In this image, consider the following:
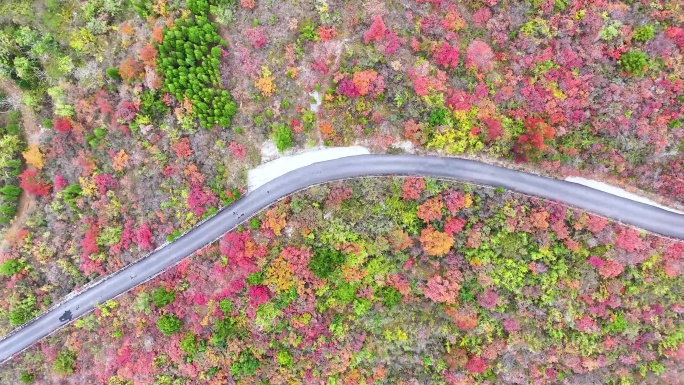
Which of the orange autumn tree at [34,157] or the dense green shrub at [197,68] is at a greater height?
the dense green shrub at [197,68]

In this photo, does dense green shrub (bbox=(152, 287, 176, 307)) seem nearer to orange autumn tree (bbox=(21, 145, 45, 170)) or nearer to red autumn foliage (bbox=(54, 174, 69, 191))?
red autumn foliage (bbox=(54, 174, 69, 191))

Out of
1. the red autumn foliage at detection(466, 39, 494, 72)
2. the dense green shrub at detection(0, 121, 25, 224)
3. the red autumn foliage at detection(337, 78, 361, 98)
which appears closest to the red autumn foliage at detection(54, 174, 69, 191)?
the dense green shrub at detection(0, 121, 25, 224)

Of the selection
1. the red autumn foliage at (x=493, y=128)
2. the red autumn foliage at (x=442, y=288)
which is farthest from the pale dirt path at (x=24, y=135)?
the red autumn foliage at (x=493, y=128)

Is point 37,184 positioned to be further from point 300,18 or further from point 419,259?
point 419,259

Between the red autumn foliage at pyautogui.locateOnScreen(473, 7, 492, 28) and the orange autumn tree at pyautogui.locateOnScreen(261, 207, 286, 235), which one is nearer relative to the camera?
the red autumn foliage at pyautogui.locateOnScreen(473, 7, 492, 28)

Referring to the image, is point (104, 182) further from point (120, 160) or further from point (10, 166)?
point (10, 166)

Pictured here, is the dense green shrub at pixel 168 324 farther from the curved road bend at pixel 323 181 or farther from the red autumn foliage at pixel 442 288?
the red autumn foliage at pixel 442 288
